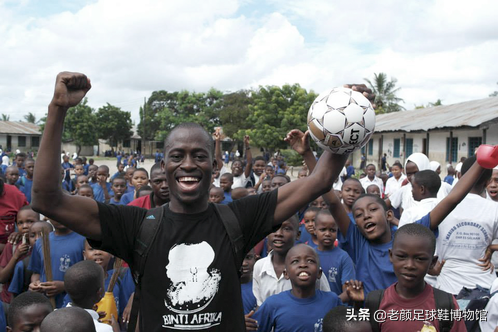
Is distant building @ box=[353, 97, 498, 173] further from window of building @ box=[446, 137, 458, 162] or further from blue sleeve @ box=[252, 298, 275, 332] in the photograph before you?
blue sleeve @ box=[252, 298, 275, 332]

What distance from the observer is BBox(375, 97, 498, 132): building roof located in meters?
17.4

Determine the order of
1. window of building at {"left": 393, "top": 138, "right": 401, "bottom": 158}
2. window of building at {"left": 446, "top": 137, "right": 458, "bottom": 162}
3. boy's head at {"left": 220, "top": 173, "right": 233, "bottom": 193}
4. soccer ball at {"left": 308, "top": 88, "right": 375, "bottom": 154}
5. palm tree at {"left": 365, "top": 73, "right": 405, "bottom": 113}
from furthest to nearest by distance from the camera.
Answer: palm tree at {"left": 365, "top": 73, "right": 405, "bottom": 113}
window of building at {"left": 393, "top": 138, "right": 401, "bottom": 158}
window of building at {"left": 446, "top": 137, "right": 458, "bottom": 162}
boy's head at {"left": 220, "top": 173, "right": 233, "bottom": 193}
soccer ball at {"left": 308, "top": 88, "right": 375, "bottom": 154}

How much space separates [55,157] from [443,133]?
22620 millimetres

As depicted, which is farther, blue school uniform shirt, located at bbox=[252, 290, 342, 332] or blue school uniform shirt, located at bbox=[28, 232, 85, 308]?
blue school uniform shirt, located at bbox=[28, 232, 85, 308]

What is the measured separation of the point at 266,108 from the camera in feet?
104

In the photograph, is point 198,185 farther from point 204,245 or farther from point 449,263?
point 449,263

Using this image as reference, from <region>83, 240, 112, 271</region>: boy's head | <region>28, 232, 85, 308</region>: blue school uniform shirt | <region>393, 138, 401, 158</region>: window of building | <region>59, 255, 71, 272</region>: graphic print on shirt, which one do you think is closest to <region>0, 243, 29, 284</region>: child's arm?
<region>28, 232, 85, 308</region>: blue school uniform shirt

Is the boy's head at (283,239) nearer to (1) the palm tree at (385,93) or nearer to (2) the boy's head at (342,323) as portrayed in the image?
(2) the boy's head at (342,323)

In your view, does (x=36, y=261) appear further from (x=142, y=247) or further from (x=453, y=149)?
(x=453, y=149)

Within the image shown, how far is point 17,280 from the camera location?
4141 mm

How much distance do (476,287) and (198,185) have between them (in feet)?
9.44

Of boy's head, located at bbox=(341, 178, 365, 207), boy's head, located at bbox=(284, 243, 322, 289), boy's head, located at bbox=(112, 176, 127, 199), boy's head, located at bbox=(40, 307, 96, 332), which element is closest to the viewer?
boy's head, located at bbox=(40, 307, 96, 332)

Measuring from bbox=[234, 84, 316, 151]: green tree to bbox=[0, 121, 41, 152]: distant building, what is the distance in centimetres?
3119

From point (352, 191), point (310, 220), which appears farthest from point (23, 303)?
point (352, 191)
